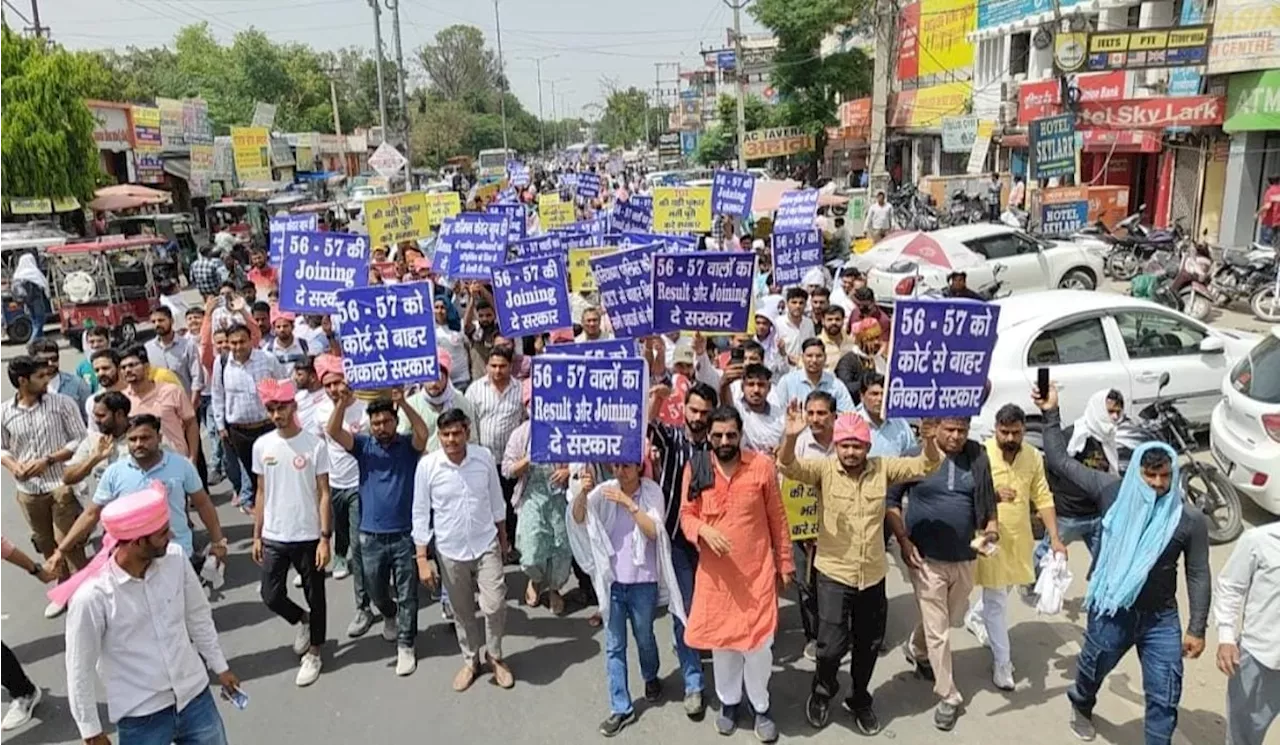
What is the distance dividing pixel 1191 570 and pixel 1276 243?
51.3 feet

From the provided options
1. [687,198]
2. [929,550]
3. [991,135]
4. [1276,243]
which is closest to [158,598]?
[929,550]

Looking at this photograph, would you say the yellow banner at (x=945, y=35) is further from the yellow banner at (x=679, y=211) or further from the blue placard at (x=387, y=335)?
the blue placard at (x=387, y=335)

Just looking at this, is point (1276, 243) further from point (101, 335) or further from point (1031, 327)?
point (101, 335)

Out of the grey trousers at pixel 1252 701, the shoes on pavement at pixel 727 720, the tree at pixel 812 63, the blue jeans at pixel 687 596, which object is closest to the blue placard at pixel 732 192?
the blue jeans at pixel 687 596

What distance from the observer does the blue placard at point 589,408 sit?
15.1ft

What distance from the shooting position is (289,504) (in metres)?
5.17

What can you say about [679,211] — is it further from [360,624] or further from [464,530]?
[464,530]

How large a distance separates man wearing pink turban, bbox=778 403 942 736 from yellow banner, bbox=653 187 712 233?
29.9 feet

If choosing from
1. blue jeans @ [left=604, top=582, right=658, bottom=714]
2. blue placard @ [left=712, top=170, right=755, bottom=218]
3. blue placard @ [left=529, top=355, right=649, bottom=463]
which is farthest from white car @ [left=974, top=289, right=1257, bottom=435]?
blue placard @ [left=712, top=170, right=755, bottom=218]

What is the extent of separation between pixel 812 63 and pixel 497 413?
37245mm

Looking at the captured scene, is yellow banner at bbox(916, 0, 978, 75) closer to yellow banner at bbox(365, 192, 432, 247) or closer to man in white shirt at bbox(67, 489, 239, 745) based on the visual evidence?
yellow banner at bbox(365, 192, 432, 247)

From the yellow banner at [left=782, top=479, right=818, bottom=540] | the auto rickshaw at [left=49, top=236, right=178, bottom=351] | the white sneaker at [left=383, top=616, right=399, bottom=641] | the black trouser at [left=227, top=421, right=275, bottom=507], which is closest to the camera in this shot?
the yellow banner at [left=782, top=479, right=818, bottom=540]

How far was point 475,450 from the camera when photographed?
5.14 metres

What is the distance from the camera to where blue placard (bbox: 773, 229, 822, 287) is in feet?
32.7
